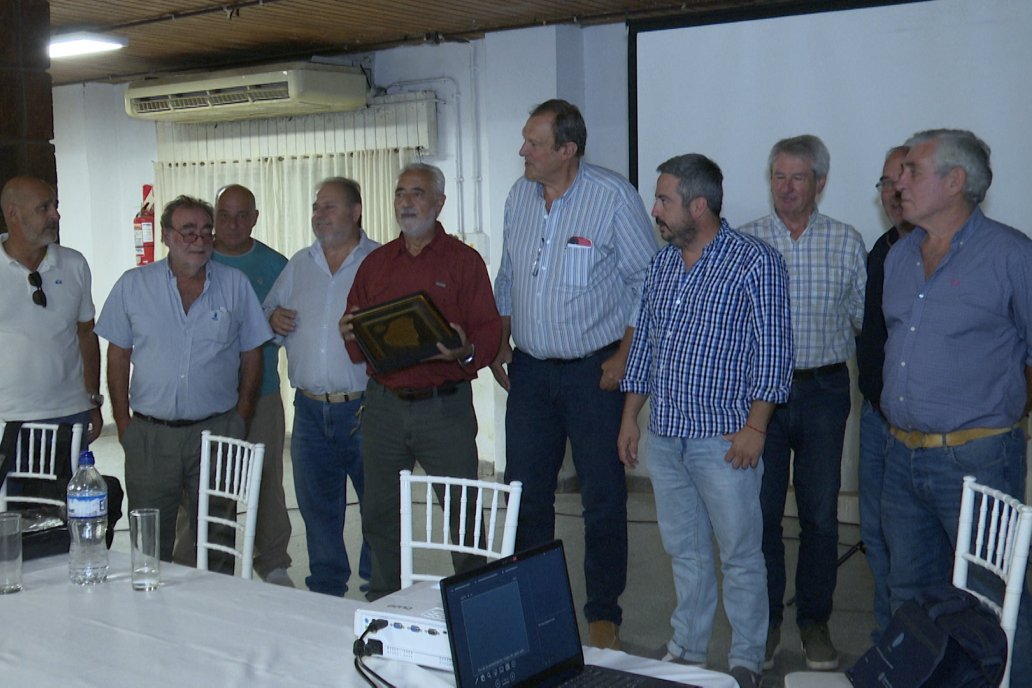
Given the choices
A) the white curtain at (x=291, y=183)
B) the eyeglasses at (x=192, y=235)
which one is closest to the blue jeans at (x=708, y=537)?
the eyeglasses at (x=192, y=235)

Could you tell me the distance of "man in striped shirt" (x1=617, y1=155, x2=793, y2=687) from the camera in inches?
120

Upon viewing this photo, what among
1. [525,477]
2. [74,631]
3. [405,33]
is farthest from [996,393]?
[405,33]

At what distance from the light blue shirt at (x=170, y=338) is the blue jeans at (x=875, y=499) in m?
2.16

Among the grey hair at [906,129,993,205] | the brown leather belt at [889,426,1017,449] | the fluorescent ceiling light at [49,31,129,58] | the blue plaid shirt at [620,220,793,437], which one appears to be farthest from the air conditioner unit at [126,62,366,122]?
the brown leather belt at [889,426,1017,449]

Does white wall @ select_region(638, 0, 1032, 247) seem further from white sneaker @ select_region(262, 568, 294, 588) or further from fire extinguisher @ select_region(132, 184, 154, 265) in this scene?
fire extinguisher @ select_region(132, 184, 154, 265)

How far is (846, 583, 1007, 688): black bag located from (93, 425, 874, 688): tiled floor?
4.95ft

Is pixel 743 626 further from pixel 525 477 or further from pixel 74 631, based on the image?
pixel 74 631

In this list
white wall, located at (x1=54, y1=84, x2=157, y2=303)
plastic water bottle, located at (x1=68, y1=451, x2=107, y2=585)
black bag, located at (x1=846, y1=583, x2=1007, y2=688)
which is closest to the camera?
black bag, located at (x1=846, y1=583, x2=1007, y2=688)

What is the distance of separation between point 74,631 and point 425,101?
521 centimetres

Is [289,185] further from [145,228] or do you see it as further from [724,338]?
[724,338]

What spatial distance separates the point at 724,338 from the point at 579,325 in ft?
2.07

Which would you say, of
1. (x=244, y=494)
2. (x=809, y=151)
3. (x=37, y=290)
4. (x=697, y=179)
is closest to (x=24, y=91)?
(x=37, y=290)

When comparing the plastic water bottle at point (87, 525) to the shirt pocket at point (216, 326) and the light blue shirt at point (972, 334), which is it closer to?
the shirt pocket at point (216, 326)

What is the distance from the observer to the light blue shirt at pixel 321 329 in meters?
4.07
